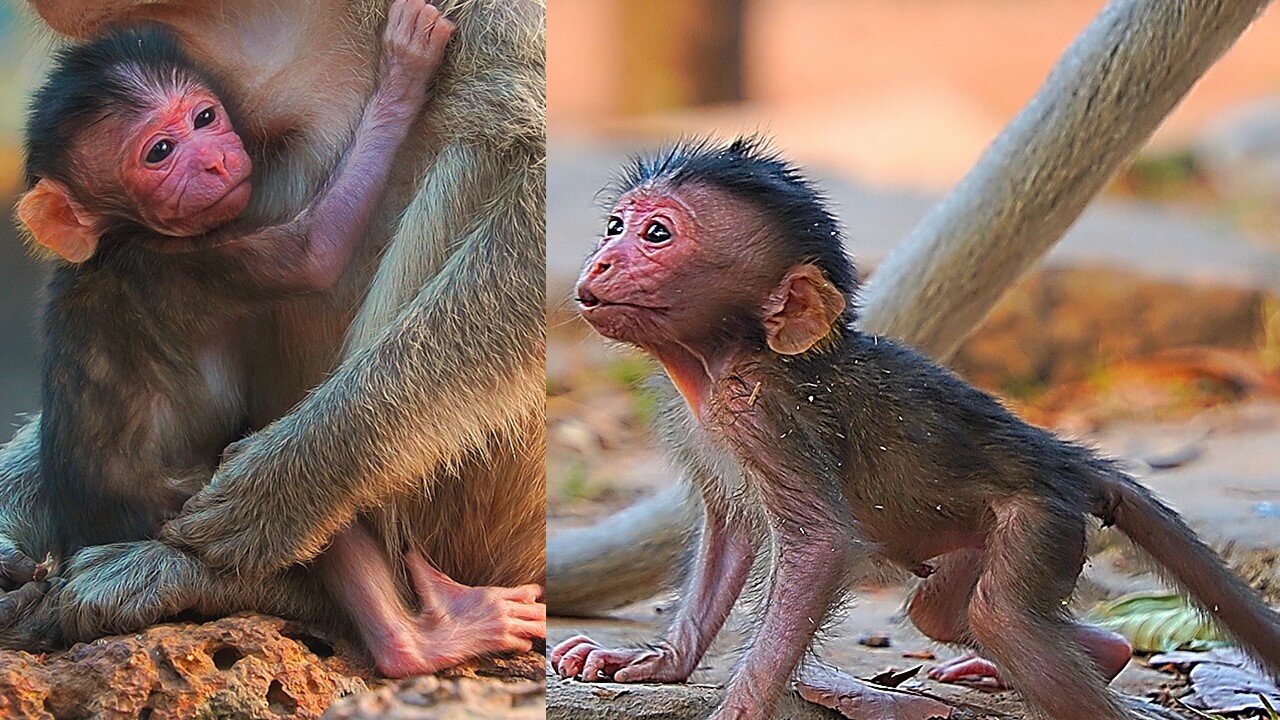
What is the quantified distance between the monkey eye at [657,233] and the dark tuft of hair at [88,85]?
2.77ft

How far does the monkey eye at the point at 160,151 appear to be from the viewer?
2.52 metres

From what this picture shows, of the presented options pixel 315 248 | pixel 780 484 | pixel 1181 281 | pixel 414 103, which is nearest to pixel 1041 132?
pixel 780 484

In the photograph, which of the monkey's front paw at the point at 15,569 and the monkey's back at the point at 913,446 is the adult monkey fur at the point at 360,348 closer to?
the monkey's front paw at the point at 15,569

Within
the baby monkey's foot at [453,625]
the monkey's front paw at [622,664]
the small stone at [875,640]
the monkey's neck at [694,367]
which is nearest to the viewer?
the monkey's neck at [694,367]

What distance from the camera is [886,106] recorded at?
9.76 m

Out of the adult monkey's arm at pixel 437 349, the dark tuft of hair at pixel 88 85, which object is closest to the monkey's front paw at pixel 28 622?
the adult monkey's arm at pixel 437 349

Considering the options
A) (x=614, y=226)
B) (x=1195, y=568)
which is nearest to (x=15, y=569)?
(x=614, y=226)

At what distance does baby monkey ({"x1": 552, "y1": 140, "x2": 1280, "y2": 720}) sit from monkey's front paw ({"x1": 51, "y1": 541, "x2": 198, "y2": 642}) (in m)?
0.90

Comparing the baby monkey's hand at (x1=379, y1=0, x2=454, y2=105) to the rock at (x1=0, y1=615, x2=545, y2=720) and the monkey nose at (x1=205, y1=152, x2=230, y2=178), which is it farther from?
the rock at (x1=0, y1=615, x2=545, y2=720)

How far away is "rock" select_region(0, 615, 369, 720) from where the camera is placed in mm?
2596

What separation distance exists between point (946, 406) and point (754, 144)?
602 mm

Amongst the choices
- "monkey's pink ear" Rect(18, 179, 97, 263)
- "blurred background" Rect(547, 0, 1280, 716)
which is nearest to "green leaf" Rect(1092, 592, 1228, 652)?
"blurred background" Rect(547, 0, 1280, 716)

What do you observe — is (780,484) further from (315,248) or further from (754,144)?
(315,248)

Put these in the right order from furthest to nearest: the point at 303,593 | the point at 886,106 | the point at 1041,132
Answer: the point at 886,106 < the point at 1041,132 < the point at 303,593
